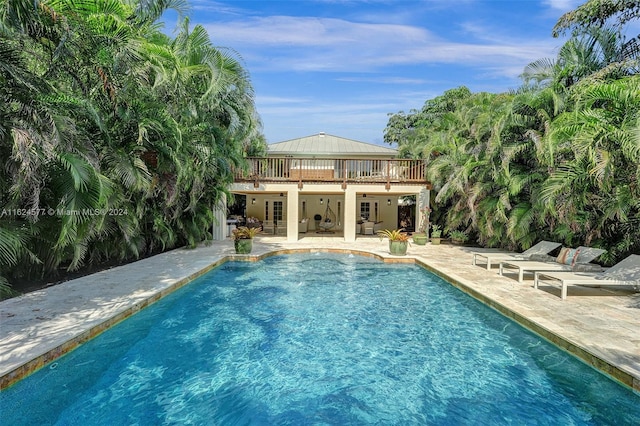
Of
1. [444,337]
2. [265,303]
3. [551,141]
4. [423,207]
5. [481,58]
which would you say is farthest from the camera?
[423,207]

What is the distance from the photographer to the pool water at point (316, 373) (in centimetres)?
387

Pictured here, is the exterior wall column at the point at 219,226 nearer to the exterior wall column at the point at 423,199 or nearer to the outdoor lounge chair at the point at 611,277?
the exterior wall column at the point at 423,199

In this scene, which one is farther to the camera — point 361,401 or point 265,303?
point 265,303

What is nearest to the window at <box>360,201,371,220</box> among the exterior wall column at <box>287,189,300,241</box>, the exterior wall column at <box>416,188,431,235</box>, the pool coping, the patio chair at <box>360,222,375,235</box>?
the patio chair at <box>360,222,375,235</box>

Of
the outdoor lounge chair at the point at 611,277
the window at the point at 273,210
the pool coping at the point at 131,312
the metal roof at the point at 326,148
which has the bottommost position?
the pool coping at the point at 131,312

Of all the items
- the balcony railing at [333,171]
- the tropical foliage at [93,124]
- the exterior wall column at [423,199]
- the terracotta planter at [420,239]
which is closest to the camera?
the tropical foliage at [93,124]

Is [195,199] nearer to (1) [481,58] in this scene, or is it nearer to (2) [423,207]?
(2) [423,207]

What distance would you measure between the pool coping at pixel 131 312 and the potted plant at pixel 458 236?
3.97 metres

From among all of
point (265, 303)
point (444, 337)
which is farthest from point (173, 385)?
point (444, 337)

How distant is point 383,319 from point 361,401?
2.79 meters

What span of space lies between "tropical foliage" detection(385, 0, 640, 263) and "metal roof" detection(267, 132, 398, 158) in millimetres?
6369

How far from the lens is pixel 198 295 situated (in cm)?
818

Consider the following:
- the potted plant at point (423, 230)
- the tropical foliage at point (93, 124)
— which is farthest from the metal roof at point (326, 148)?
the tropical foliage at point (93, 124)

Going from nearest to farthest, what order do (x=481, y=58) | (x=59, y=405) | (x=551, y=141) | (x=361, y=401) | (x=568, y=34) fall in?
(x=59, y=405) < (x=361, y=401) < (x=551, y=141) < (x=568, y=34) < (x=481, y=58)
